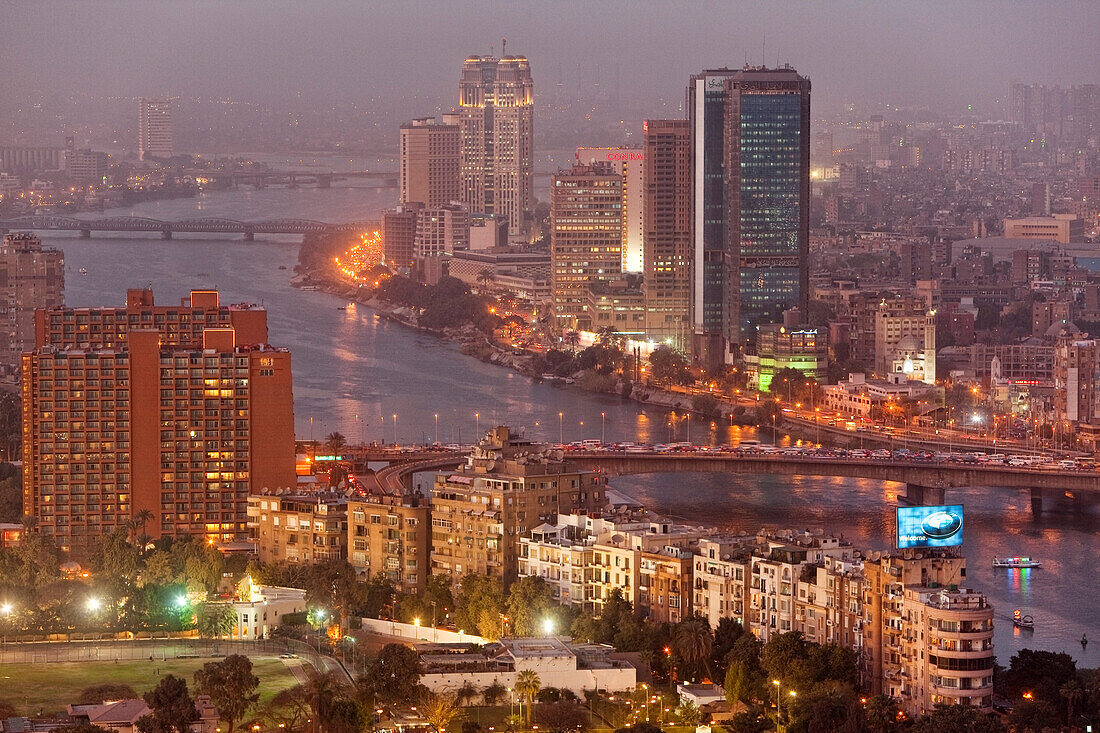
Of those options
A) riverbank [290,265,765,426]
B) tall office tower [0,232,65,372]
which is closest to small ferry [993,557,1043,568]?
riverbank [290,265,765,426]

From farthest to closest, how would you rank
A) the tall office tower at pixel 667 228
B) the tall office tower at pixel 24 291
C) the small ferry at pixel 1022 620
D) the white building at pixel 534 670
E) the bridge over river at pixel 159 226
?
1. the bridge over river at pixel 159 226
2. the tall office tower at pixel 667 228
3. the tall office tower at pixel 24 291
4. the small ferry at pixel 1022 620
5. the white building at pixel 534 670

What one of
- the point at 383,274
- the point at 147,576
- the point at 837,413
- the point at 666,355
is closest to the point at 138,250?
the point at 383,274

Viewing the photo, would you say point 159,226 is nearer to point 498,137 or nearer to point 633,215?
point 498,137

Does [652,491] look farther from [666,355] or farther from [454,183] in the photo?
[454,183]

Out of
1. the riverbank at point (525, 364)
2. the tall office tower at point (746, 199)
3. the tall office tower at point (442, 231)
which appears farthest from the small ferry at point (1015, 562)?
the tall office tower at point (442, 231)

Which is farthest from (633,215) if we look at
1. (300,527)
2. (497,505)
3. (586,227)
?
(497,505)

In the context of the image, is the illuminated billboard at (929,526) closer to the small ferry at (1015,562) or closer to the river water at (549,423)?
the river water at (549,423)
